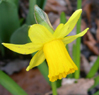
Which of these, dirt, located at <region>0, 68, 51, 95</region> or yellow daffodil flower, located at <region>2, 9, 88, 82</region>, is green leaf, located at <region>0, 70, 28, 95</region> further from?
dirt, located at <region>0, 68, 51, 95</region>

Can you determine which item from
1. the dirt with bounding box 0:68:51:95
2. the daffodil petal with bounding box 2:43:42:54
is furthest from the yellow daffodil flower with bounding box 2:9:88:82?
the dirt with bounding box 0:68:51:95

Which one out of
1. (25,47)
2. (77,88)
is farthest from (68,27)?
(77,88)

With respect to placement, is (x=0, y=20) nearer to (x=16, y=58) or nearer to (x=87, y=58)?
(x=16, y=58)

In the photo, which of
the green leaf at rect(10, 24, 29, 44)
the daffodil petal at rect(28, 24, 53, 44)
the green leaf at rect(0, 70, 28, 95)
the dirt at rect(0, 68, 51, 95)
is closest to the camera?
the daffodil petal at rect(28, 24, 53, 44)

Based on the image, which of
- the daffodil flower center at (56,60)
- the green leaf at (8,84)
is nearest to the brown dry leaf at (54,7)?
the green leaf at (8,84)

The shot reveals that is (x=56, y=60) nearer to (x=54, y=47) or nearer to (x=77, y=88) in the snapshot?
(x=54, y=47)

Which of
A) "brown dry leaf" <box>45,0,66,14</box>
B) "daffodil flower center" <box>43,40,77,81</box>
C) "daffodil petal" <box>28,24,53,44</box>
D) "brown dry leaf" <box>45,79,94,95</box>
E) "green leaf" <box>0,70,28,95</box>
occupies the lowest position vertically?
"brown dry leaf" <box>45,79,94,95</box>

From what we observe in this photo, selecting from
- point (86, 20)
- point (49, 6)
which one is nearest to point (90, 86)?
point (86, 20)
